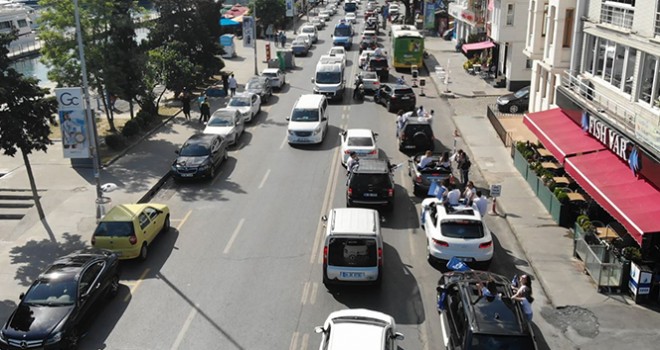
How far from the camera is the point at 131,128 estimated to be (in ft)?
111

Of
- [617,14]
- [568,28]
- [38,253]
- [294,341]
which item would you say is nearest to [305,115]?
[568,28]

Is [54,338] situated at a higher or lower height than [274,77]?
lower

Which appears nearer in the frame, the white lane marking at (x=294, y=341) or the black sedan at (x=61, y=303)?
the black sedan at (x=61, y=303)

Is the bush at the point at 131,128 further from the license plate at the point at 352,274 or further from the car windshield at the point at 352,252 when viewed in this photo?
the license plate at the point at 352,274

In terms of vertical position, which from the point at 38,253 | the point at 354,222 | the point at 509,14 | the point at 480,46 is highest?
the point at 509,14

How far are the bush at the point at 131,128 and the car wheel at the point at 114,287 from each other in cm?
1735

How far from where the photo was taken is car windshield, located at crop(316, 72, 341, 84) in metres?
42.9

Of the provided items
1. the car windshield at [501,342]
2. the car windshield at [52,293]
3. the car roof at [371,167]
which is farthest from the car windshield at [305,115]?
the car windshield at [501,342]

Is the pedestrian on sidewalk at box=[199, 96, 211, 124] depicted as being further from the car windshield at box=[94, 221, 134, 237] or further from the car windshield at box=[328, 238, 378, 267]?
the car windshield at box=[328, 238, 378, 267]

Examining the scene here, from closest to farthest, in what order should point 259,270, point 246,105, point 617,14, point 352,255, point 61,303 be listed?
point 61,303
point 352,255
point 259,270
point 617,14
point 246,105

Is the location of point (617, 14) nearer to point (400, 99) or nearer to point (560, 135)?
point (560, 135)

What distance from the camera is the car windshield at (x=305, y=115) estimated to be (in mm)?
33000

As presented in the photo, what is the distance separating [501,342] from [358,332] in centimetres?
285

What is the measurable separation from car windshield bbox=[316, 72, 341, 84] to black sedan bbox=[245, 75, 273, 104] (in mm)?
3617
